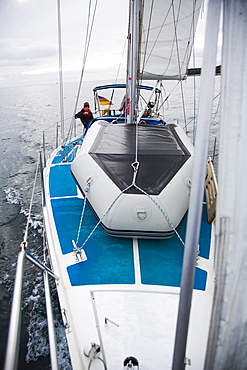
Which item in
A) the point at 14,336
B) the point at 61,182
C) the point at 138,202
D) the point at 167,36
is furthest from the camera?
the point at 167,36

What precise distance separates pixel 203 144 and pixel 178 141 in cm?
395

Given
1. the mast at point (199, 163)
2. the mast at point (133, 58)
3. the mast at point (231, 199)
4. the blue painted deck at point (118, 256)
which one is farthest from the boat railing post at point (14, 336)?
the mast at point (133, 58)

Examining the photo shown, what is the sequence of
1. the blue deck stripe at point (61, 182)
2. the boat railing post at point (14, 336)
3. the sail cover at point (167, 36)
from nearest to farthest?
the boat railing post at point (14, 336), the blue deck stripe at point (61, 182), the sail cover at point (167, 36)

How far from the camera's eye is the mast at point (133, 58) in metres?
5.79

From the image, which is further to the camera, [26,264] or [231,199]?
[26,264]

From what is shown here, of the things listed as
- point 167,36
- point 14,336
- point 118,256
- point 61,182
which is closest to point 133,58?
point 167,36

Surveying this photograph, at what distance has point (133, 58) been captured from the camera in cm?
611

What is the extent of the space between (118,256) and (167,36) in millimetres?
7197

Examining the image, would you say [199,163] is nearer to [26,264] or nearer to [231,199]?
[231,199]

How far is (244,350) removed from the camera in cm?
100

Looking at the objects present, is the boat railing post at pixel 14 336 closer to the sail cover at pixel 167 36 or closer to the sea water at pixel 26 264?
the sea water at pixel 26 264

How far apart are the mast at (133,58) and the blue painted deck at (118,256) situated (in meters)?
3.41

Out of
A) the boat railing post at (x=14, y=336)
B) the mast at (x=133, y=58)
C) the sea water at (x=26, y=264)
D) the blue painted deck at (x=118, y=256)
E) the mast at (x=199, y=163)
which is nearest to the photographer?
the mast at (x=199, y=163)

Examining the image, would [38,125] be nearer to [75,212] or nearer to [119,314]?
[75,212]
